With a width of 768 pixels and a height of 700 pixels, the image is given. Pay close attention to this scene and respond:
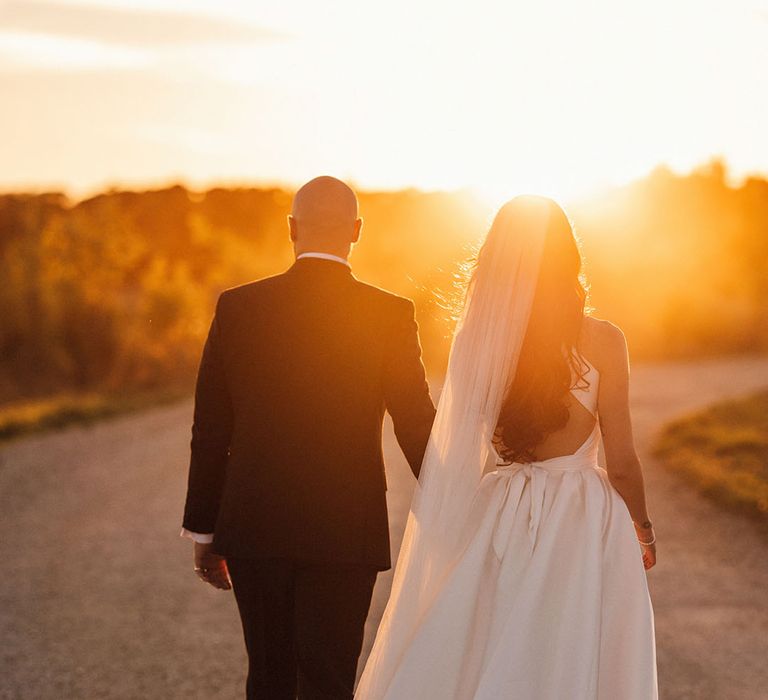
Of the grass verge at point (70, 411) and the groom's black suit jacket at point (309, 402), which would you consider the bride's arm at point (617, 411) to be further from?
the grass verge at point (70, 411)

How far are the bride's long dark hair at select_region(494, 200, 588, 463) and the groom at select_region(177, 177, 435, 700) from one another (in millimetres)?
364

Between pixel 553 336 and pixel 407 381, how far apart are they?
49cm

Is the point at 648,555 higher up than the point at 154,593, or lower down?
higher up

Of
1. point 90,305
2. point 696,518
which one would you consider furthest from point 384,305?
point 90,305

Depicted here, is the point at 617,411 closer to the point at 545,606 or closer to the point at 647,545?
the point at 647,545

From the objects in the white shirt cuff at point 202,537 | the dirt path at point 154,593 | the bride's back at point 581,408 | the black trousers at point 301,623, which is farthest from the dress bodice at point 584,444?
the dirt path at point 154,593

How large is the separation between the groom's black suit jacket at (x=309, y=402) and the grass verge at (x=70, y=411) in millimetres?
11681

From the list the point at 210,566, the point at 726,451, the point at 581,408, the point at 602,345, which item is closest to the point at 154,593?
the point at 210,566

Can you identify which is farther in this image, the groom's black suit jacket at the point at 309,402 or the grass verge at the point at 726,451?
the grass verge at the point at 726,451

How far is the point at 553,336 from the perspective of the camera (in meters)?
3.34

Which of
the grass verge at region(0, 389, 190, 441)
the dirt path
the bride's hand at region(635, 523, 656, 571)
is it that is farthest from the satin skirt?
the grass verge at region(0, 389, 190, 441)

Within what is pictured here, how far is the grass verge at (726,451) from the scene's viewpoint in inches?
374

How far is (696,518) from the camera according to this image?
8.97 m

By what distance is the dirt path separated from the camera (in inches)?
207
